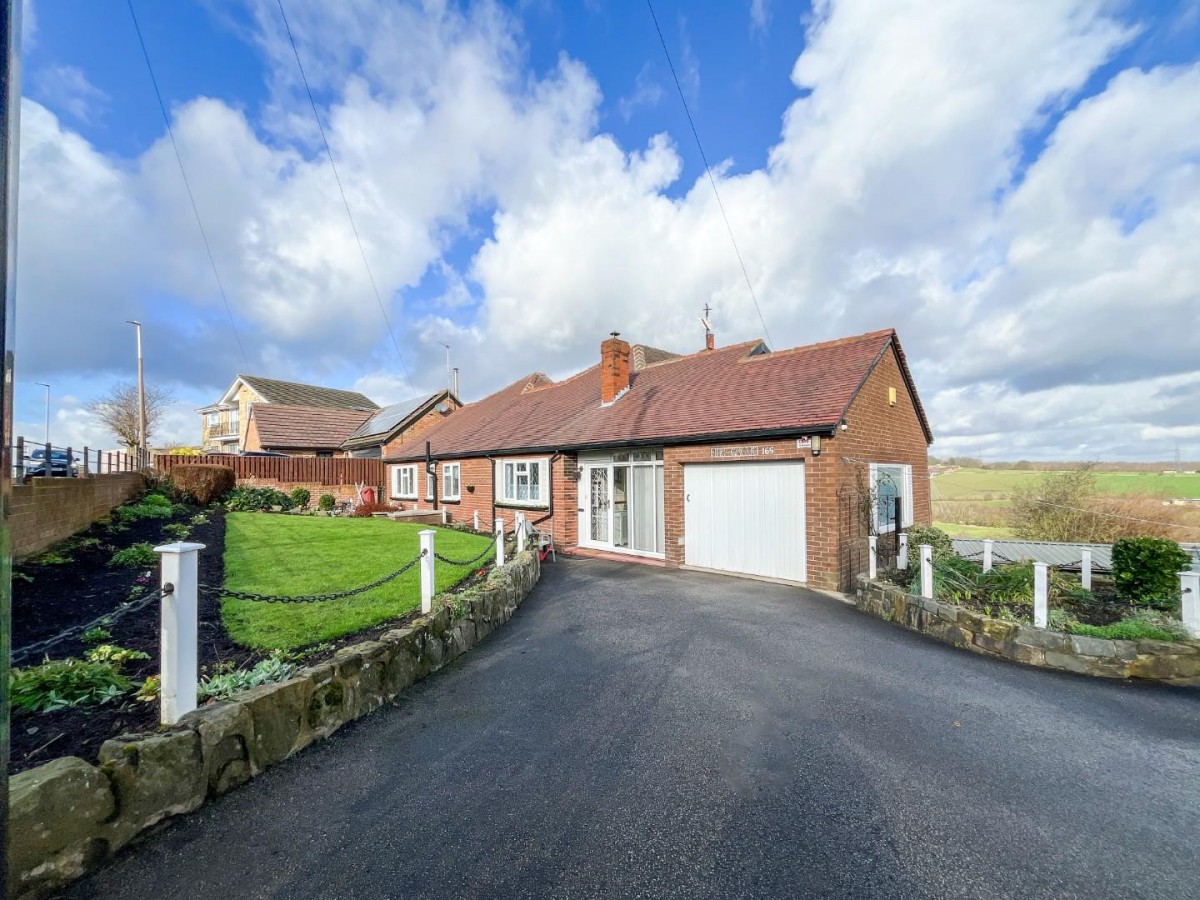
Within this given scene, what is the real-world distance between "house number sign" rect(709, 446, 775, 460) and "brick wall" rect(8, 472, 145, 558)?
1029 centimetres

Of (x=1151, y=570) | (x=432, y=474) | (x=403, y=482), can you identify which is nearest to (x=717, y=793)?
(x=1151, y=570)

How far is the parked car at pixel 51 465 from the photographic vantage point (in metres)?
8.91

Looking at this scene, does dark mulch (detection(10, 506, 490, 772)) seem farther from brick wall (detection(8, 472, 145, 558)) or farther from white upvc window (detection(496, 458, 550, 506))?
white upvc window (detection(496, 458, 550, 506))

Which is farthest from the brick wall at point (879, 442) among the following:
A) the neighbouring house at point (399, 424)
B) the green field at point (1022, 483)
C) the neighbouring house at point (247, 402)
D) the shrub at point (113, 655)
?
the neighbouring house at point (247, 402)

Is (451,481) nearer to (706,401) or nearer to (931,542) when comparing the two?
(706,401)

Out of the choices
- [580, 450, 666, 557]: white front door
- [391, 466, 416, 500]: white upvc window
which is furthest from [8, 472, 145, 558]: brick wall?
[391, 466, 416, 500]: white upvc window

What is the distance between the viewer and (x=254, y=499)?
20844 mm

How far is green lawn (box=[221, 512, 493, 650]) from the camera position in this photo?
562 cm

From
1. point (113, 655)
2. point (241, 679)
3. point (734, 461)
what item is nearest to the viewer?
A: point (241, 679)

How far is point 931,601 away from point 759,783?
16.8 feet

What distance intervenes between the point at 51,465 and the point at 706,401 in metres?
12.7

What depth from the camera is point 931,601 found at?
7.24 m

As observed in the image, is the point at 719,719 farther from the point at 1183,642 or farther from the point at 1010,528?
the point at 1010,528

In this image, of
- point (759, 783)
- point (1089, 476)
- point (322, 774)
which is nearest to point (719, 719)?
point (759, 783)
